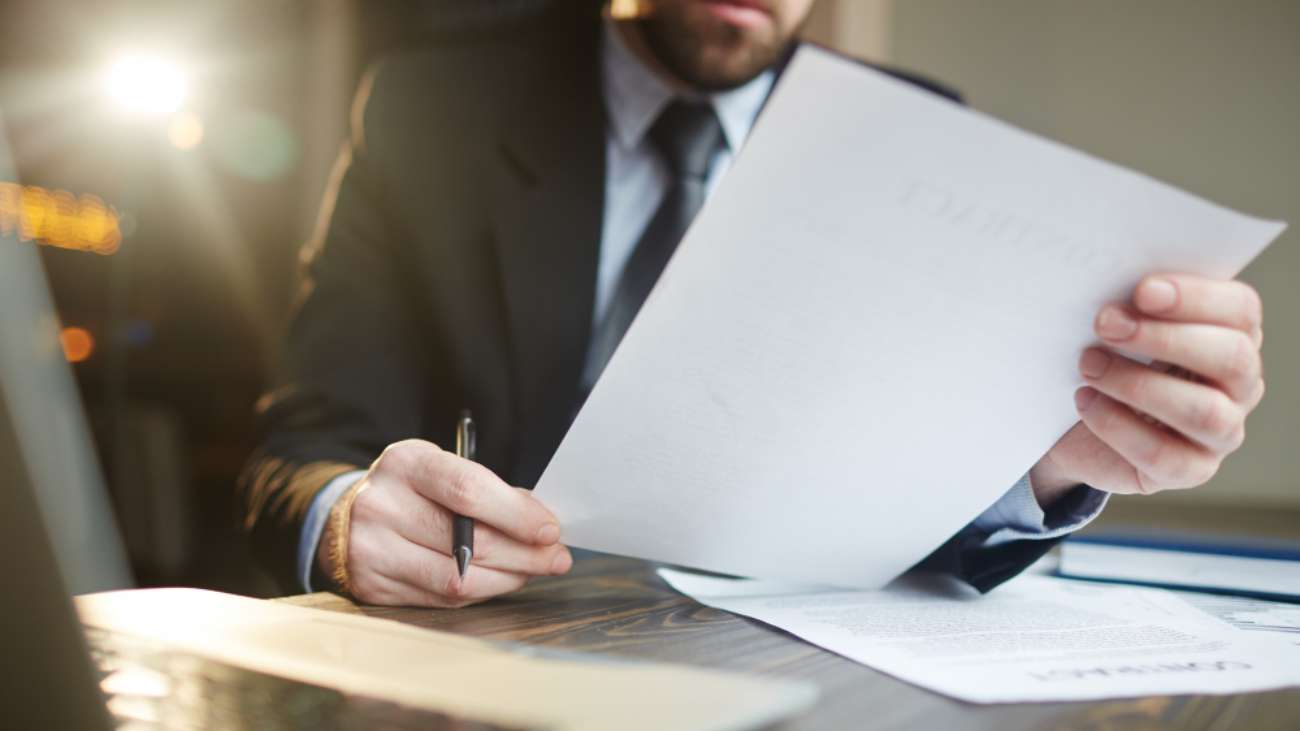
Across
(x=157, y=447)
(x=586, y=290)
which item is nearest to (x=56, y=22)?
(x=157, y=447)

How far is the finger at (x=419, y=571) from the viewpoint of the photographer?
16.9 inches

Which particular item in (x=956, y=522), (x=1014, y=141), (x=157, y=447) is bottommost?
(x=157, y=447)

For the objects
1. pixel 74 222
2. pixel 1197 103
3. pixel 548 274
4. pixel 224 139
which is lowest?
pixel 548 274

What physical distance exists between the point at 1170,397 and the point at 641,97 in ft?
2.38

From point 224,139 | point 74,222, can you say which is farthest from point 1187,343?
point 74,222

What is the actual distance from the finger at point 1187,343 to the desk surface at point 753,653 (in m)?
0.16

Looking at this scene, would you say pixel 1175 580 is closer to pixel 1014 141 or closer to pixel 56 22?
pixel 1014 141

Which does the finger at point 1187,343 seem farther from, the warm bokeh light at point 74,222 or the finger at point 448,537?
the warm bokeh light at point 74,222

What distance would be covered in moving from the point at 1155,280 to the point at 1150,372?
0.19 feet

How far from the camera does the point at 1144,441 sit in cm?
42

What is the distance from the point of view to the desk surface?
272mm

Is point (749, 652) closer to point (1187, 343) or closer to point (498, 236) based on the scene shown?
point (1187, 343)

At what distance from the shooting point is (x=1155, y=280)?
0.37 metres

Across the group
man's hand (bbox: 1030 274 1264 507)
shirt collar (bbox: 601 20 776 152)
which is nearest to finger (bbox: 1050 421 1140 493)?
man's hand (bbox: 1030 274 1264 507)
